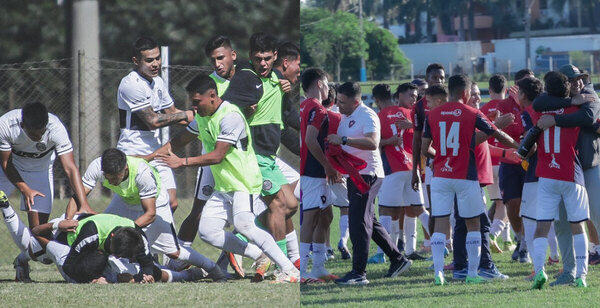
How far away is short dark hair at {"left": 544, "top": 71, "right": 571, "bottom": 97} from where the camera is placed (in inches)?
227

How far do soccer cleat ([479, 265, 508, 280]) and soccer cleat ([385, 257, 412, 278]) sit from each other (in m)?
0.44

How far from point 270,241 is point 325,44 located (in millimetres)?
11072

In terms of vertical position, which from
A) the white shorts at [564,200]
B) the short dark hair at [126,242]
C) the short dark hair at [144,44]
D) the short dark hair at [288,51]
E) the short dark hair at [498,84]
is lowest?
the short dark hair at [126,242]

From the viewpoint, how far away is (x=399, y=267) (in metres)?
6.28

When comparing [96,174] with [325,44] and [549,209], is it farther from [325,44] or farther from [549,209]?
[325,44]

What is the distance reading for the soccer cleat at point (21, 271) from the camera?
5613 mm

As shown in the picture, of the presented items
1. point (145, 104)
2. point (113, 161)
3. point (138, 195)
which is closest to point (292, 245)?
point (138, 195)

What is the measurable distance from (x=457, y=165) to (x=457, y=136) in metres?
0.17

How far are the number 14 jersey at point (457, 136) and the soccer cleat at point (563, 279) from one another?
28.9 inches

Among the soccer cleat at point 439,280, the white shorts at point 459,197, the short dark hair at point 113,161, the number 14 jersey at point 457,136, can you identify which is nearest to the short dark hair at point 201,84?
the short dark hair at point 113,161

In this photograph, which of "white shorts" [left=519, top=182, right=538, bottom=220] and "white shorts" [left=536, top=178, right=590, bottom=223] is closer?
"white shorts" [left=536, top=178, right=590, bottom=223]

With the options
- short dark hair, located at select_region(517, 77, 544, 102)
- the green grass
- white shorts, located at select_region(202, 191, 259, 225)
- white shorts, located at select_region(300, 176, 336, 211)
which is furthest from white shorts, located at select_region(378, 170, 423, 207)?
white shorts, located at select_region(202, 191, 259, 225)

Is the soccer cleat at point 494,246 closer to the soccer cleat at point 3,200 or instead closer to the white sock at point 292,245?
the white sock at point 292,245

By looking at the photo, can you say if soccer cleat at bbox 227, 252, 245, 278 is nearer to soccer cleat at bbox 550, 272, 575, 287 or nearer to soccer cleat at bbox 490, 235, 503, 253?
soccer cleat at bbox 550, 272, 575, 287
